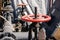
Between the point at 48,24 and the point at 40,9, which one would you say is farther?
the point at 40,9

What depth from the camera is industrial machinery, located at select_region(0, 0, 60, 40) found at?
2.33 metres

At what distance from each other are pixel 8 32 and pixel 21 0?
1.78m

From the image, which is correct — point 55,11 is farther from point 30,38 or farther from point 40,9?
point 30,38

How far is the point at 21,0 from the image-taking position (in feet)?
13.7

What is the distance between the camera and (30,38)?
2352 mm

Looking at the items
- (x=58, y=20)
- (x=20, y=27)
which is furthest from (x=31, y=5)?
(x=58, y=20)

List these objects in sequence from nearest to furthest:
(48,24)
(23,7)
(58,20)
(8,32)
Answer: (8,32)
(58,20)
(48,24)
(23,7)

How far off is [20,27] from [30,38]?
4.20 feet

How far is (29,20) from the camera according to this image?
2197 mm

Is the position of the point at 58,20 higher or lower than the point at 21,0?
lower

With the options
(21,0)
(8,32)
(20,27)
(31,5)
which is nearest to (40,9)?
(31,5)

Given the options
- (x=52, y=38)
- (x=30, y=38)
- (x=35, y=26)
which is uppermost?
(x=35, y=26)

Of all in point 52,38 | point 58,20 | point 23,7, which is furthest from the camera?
point 23,7

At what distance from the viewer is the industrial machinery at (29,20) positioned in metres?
2.33
